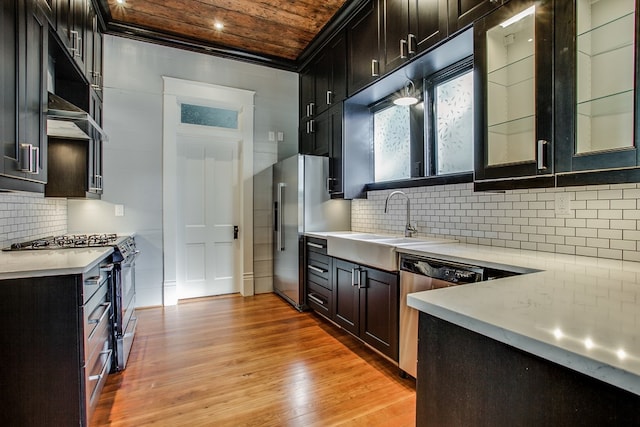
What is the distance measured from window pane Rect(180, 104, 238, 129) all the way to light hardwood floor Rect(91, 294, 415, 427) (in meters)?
2.47

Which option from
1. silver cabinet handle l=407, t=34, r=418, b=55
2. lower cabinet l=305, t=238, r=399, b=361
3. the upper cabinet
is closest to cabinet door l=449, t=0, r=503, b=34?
the upper cabinet

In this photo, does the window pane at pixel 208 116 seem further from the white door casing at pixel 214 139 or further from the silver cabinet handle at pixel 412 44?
the silver cabinet handle at pixel 412 44

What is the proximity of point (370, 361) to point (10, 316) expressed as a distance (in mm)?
2175

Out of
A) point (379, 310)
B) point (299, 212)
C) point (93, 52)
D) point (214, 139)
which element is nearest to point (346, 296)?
point (379, 310)

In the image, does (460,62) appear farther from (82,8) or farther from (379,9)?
(82,8)

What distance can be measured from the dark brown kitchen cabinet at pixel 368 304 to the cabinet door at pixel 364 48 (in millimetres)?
1746

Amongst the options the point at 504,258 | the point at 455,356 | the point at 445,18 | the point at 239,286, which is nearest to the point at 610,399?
the point at 455,356

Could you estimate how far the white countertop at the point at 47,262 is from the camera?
1486 millimetres

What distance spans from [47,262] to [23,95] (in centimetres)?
88

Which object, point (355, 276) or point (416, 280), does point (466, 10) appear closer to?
point (416, 280)

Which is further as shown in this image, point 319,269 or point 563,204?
point 319,269

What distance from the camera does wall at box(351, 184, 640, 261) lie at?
1695 mm

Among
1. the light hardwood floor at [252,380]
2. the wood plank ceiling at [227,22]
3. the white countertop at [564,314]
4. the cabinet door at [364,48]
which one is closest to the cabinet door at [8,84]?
the light hardwood floor at [252,380]

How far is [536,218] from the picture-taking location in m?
2.07
